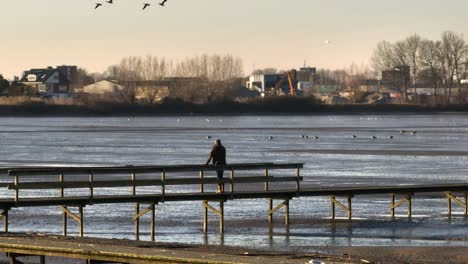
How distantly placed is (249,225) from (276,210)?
149 centimetres

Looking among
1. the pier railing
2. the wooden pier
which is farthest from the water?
the pier railing

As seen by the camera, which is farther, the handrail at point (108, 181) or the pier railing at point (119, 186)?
the handrail at point (108, 181)

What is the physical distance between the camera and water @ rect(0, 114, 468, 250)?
3728cm

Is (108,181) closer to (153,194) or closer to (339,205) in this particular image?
(153,194)

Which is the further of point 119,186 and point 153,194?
point 153,194

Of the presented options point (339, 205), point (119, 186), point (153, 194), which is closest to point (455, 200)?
point (339, 205)

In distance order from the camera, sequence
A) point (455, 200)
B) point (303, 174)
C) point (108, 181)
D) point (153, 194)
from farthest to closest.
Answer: point (303, 174) → point (455, 200) → point (153, 194) → point (108, 181)

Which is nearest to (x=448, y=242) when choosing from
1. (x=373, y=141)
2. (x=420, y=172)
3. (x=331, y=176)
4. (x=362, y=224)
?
(x=362, y=224)

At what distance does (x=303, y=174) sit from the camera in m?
61.3

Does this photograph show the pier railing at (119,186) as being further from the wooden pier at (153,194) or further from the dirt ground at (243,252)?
the dirt ground at (243,252)

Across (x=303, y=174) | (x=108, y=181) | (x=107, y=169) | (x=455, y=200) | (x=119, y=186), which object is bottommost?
(x=303, y=174)

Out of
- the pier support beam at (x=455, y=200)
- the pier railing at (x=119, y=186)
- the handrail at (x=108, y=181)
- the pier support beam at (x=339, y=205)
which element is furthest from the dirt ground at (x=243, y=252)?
the pier support beam at (x=455, y=200)

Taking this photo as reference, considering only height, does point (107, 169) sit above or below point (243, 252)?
above

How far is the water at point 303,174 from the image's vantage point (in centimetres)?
3728
